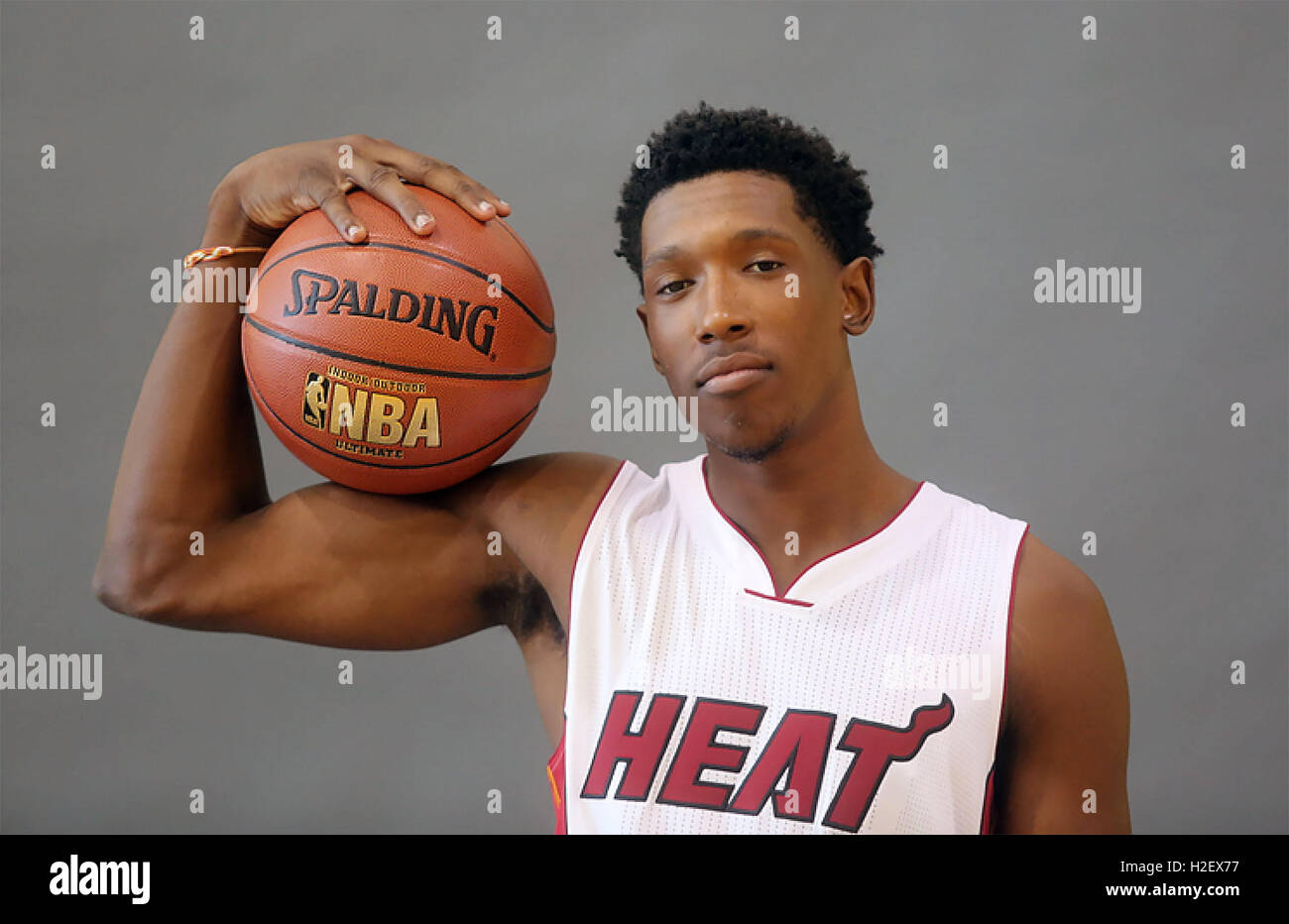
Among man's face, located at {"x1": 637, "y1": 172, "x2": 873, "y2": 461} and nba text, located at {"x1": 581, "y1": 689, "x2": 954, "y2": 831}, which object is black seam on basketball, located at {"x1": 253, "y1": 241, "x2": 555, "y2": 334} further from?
nba text, located at {"x1": 581, "y1": 689, "x2": 954, "y2": 831}

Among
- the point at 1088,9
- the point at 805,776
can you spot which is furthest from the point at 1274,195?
the point at 805,776

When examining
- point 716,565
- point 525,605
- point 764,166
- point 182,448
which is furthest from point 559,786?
point 764,166

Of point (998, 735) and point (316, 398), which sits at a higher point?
point (316, 398)

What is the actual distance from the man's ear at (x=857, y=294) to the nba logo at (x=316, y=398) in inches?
29.4

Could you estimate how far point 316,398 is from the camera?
170 centimetres

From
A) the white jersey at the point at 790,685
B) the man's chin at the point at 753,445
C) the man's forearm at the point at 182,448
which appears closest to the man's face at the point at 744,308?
the man's chin at the point at 753,445

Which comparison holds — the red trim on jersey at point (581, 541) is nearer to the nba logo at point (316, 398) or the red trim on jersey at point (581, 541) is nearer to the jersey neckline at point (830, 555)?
the jersey neckline at point (830, 555)

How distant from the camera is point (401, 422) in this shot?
67.0 inches

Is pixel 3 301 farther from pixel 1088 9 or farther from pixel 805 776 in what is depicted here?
pixel 1088 9

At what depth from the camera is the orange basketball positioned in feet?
5.54

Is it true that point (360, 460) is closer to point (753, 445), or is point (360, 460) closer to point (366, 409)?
point (366, 409)

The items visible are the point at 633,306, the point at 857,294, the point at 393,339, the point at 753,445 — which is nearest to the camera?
the point at 393,339

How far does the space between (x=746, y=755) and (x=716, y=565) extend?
0.91ft

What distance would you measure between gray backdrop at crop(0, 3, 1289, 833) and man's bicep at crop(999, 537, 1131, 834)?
1312mm
